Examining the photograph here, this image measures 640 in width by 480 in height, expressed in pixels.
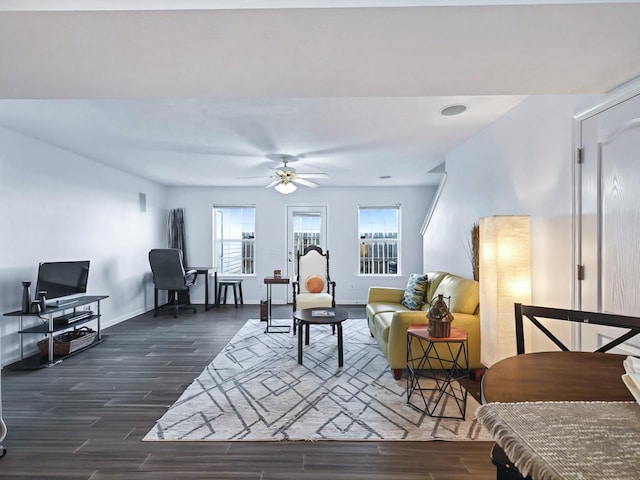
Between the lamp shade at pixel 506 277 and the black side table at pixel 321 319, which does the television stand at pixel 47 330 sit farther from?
the lamp shade at pixel 506 277

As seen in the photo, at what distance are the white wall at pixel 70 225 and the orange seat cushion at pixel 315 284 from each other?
3.10m

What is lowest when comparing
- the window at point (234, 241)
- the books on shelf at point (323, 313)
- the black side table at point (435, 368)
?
the black side table at point (435, 368)

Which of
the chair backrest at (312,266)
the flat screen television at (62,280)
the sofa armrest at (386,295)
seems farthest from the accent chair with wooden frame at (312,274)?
the flat screen television at (62,280)

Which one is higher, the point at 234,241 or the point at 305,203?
the point at 305,203

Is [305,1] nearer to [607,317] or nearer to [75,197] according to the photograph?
[607,317]

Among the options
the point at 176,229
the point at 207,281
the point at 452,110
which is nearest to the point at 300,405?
the point at 452,110

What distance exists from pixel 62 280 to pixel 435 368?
428cm

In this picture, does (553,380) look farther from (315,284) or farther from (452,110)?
(315,284)

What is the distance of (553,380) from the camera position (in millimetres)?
1088

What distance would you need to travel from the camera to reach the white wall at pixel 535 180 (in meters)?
2.34

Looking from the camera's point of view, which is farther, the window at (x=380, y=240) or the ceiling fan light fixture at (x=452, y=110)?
the window at (x=380, y=240)

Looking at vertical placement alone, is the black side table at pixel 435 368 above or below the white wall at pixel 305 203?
below

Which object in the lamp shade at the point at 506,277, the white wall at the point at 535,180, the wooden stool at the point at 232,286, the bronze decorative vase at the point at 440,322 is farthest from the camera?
the wooden stool at the point at 232,286

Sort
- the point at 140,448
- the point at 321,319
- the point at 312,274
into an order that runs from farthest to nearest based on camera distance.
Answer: the point at 312,274, the point at 321,319, the point at 140,448
